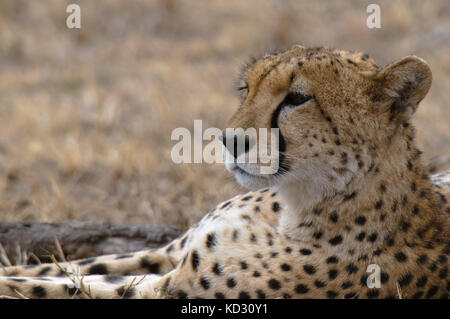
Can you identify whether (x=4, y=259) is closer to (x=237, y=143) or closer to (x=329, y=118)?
(x=237, y=143)

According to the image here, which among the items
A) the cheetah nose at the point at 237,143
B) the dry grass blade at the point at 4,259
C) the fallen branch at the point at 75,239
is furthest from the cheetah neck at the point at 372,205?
the dry grass blade at the point at 4,259

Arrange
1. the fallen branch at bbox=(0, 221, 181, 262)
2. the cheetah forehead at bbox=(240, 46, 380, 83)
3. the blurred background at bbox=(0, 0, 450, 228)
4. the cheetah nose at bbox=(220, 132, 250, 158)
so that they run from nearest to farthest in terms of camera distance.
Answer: the cheetah nose at bbox=(220, 132, 250, 158)
the cheetah forehead at bbox=(240, 46, 380, 83)
the fallen branch at bbox=(0, 221, 181, 262)
the blurred background at bbox=(0, 0, 450, 228)

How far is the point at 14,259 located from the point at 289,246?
1.36m

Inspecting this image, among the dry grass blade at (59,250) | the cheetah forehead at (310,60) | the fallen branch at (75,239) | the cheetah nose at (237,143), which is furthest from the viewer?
the fallen branch at (75,239)

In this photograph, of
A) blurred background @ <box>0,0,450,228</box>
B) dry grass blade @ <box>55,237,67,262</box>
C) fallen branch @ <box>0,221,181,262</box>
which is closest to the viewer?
dry grass blade @ <box>55,237,67,262</box>

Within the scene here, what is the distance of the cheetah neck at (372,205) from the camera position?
6.25 ft

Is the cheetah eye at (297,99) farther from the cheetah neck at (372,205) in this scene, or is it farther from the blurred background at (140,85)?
the blurred background at (140,85)

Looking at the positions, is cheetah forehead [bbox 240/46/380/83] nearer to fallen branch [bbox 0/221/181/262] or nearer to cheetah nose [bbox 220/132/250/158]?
cheetah nose [bbox 220/132/250/158]

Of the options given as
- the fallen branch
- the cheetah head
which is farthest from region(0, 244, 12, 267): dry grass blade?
the cheetah head

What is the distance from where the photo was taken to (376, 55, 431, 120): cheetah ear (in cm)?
187

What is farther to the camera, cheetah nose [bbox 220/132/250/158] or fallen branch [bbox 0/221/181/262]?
fallen branch [bbox 0/221/181/262]

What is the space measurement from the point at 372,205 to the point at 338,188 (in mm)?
117
